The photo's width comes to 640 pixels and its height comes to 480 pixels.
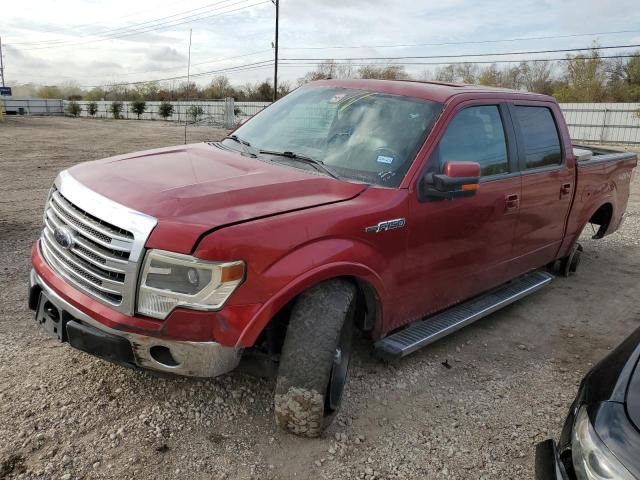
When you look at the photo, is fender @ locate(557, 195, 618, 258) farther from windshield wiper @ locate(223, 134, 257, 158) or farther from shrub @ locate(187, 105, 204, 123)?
shrub @ locate(187, 105, 204, 123)

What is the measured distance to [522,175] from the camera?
417 cm

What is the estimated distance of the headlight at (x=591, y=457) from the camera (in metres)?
1.72

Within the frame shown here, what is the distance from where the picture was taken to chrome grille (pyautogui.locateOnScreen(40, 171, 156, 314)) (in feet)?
8.07

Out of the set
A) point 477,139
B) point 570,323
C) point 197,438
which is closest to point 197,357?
point 197,438

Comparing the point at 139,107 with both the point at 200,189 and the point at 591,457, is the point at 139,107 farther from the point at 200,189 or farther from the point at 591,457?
the point at 591,457

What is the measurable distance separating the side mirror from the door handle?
2.37ft

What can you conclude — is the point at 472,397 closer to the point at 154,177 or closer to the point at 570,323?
the point at 570,323

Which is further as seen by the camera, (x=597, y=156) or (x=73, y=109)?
(x=73, y=109)

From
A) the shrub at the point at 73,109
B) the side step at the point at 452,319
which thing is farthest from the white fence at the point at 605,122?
the shrub at the point at 73,109

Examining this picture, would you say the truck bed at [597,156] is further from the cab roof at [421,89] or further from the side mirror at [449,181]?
the side mirror at [449,181]

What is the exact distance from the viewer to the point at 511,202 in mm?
4020

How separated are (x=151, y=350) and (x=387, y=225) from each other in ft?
4.76

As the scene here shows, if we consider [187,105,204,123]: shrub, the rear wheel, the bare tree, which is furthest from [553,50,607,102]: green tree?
the rear wheel

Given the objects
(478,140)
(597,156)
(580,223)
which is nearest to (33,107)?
(597,156)
